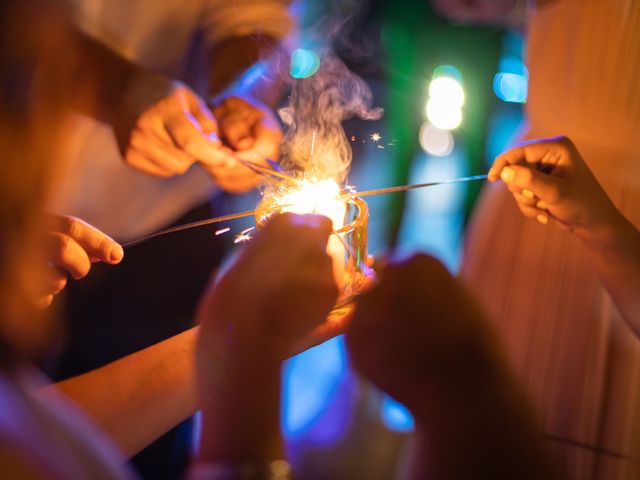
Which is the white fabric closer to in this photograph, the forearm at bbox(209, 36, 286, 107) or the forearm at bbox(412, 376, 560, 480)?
the forearm at bbox(209, 36, 286, 107)

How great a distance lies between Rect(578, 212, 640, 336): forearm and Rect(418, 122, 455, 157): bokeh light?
128cm

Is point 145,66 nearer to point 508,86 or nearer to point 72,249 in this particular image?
point 72,249

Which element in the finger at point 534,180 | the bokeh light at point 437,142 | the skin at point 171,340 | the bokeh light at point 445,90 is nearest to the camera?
the skin at point 171,340

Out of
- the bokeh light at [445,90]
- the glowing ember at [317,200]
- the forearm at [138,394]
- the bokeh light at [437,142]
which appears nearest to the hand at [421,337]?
the glowing ember at [317,200]

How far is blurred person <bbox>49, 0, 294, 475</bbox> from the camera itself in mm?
702

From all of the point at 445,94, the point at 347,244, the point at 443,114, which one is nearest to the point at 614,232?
the point at 347,244

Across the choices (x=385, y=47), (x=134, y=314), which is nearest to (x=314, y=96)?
(x=134, y=314)

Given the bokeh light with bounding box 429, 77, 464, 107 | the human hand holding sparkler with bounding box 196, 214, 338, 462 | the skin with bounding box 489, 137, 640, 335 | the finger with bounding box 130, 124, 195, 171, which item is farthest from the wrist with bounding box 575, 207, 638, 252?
the bokeh light with bounding box 429, 77, 464, 107

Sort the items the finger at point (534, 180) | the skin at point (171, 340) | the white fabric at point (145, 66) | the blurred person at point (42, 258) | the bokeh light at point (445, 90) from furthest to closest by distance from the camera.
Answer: the bokeh light at point (445, 90) < the white fabric at point (145, 66) < the finger at point (534, 180) < the skin at point (171, 340) < the blurred person at point (42, 258)

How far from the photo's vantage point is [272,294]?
38cm

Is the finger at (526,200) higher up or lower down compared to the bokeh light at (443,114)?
lower down

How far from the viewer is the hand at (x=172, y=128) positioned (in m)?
0.64

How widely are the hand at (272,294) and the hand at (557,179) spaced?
0.31m

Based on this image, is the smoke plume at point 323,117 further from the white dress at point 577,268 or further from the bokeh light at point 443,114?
the bokeh light at point 443,114
